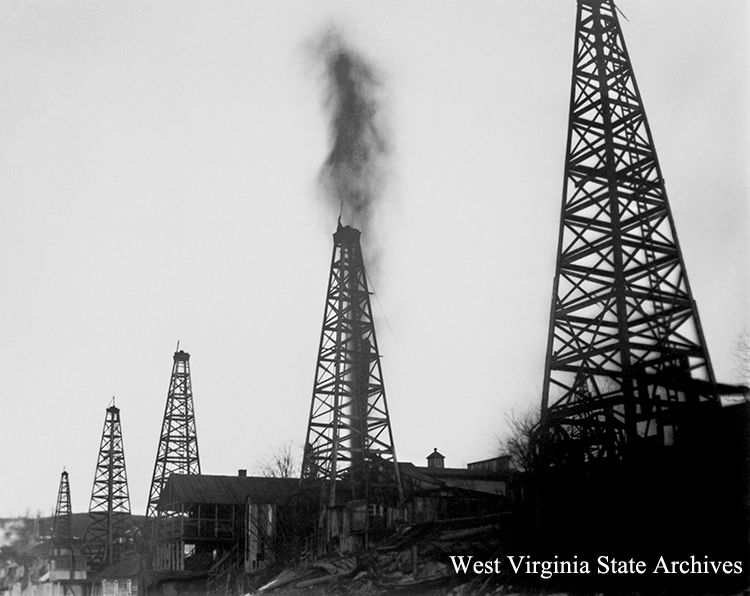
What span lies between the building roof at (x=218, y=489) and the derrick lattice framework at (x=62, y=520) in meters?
15.2

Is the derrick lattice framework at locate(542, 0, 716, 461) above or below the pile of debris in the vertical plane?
above

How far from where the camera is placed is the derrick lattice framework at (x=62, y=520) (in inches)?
1682

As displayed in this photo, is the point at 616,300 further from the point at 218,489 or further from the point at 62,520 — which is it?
the point at 62,520

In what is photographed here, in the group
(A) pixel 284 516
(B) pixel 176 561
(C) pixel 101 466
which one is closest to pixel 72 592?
(C) pixel 101 466

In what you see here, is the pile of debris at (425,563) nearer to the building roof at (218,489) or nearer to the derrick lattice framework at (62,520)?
the building roof at (218,489)

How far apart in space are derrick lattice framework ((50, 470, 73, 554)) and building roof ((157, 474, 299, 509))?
15.2 metres

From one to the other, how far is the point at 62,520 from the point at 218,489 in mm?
21523

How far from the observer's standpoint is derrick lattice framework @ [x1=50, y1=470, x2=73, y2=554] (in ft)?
140

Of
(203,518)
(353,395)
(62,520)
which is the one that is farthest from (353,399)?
(62,520)

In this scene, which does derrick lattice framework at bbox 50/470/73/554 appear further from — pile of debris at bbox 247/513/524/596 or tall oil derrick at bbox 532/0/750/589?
tall oil derrick at bbox 532/0/750/589

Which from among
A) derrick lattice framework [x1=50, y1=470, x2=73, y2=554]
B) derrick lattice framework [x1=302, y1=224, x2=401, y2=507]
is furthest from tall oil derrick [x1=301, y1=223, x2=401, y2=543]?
derrick lattice framework [x1=50, y1=470, x2=73, y2=554]

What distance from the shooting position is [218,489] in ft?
101

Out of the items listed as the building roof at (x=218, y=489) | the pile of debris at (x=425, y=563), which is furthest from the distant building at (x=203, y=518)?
the pile of debris at (x=425, y=563)

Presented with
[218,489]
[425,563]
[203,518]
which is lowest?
[425,563]
